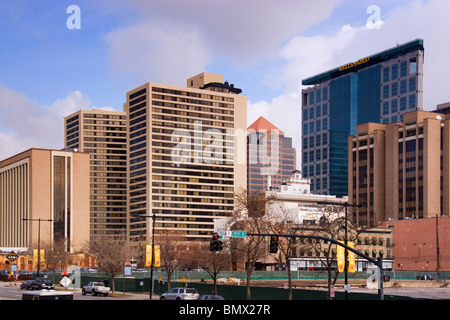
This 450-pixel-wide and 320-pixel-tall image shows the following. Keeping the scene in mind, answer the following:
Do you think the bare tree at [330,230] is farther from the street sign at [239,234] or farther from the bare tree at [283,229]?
the street sign at [239,234]

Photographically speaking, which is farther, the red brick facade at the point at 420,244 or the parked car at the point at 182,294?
the red brick facade at the point at 420,244

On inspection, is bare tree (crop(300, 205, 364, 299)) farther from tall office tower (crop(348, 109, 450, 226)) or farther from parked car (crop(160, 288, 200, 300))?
tall office tower (crop(348, 109, 450, 226))

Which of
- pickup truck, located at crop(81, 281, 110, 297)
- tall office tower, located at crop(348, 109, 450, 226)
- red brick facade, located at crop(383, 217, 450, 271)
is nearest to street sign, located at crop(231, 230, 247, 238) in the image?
pickup truck, located at crop(81, 281, 110, 297)

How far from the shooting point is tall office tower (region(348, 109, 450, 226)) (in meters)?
182

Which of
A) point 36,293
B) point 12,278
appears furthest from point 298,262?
point 36,293

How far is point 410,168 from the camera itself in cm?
18775

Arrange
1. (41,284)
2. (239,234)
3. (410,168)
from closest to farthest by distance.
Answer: (239,234) < (41,284) < (410,168)

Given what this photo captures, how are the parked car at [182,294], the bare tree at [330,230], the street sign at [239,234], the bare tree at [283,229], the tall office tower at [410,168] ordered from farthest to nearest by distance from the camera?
the tall office tower at [410,168]
the bare tree at [283,229]
the bare tree at [330,230]
the parked car at [182,294]
the street sign at [239,234]

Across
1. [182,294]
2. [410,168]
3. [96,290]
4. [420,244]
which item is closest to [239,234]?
[182,294]

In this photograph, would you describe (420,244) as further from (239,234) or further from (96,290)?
(239,234)

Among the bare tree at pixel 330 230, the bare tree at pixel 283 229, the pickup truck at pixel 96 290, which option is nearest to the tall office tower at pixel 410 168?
the bare tree at pixel 283 229

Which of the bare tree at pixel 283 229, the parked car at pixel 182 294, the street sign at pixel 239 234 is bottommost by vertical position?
the parked car at pixel 182 294

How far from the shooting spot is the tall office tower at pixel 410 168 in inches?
7180
